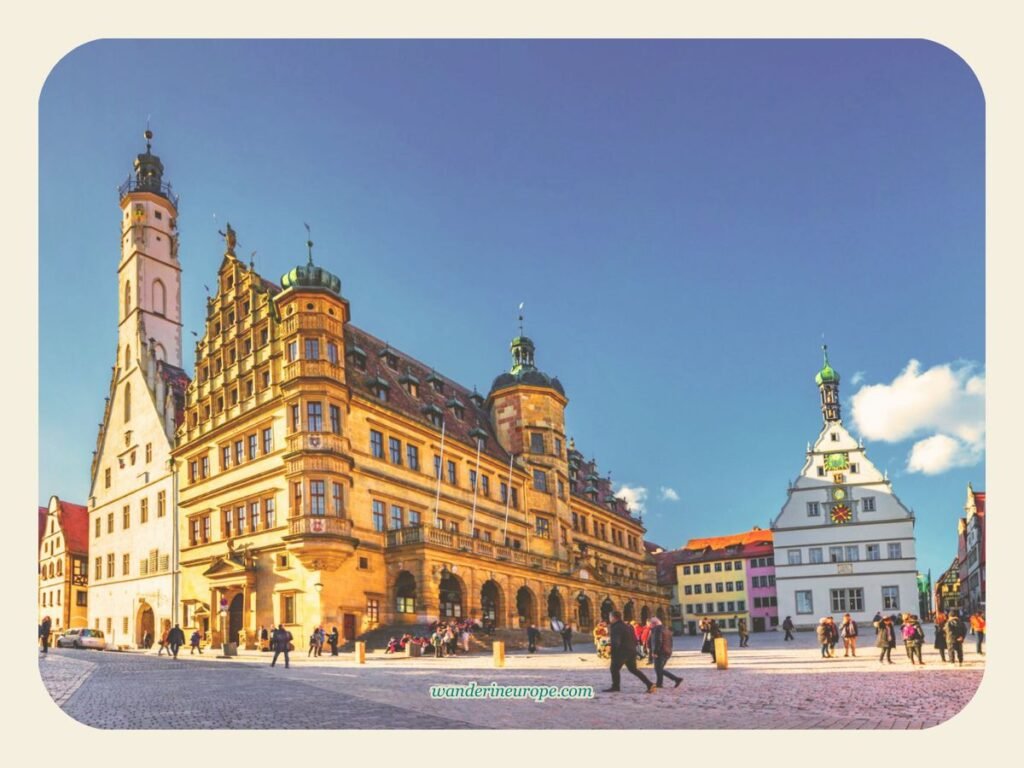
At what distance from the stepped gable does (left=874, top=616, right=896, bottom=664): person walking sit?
1055 cm

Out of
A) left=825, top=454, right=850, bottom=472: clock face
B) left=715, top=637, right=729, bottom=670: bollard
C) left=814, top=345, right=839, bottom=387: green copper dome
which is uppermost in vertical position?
left=814, top=345, right=839, bottom=387: green copper dome

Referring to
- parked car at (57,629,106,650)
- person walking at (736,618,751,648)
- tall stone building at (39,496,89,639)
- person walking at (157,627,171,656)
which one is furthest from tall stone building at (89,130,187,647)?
person walking at (736,618,751,648)

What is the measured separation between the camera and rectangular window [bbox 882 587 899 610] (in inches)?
590

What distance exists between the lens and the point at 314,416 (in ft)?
88.0

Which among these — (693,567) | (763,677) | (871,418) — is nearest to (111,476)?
(693,567)

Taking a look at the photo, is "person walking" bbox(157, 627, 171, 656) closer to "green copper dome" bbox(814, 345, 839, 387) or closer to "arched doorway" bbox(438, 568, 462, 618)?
"arched doorway" bbox(438, 568, 462, 618)

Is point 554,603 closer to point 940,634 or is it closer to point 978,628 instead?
point 940,634

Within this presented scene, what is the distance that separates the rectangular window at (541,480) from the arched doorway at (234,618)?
1113cm

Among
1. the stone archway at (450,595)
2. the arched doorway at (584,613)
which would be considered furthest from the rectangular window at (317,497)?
the arched doorway at (584,613)

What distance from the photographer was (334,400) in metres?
26.8

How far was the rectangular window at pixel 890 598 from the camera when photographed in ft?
49.2

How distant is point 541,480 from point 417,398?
7.39 m

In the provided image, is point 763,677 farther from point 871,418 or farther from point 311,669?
point 311,669

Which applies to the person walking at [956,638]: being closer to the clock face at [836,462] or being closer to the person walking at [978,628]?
the person walking at [978,628]
